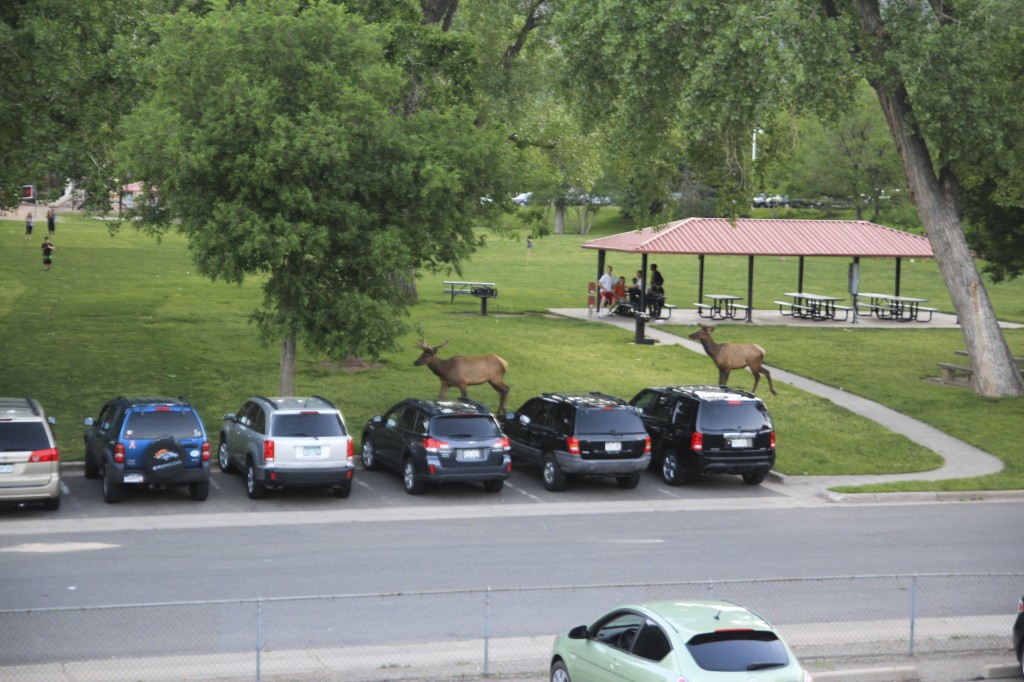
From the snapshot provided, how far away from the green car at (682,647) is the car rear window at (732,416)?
1206cm

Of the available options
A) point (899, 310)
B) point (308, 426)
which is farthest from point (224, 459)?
point (899, 310)

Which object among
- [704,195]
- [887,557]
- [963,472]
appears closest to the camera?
[887,557]

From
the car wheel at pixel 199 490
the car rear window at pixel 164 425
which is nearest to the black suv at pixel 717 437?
the car wheel at pixel 199 490

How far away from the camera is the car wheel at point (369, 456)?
77.5 feet

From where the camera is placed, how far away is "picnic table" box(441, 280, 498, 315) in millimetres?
44031

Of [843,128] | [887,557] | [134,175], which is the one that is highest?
[843,128]

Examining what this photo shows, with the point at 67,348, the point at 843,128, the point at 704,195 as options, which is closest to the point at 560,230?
the point at 704,195

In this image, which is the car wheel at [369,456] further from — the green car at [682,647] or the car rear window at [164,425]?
the green car at [682,647]

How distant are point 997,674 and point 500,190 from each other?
14.8 m

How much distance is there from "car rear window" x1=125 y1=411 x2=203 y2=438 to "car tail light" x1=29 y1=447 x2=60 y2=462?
1.29 meters

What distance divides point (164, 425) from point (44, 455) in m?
2.02

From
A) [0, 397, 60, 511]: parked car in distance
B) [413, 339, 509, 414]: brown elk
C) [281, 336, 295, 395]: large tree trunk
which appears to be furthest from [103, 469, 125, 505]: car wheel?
[413, 339, 509, 414]: brown elk

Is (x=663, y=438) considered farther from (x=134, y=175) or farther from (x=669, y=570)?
(x=134, y=175)

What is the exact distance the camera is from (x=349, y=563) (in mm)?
16500
